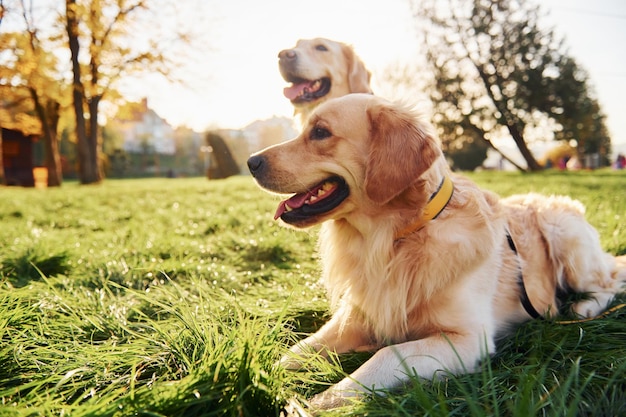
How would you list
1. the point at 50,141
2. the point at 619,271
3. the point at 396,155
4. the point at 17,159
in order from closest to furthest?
the point at 396,155
the point at 619,271
the point at 50,141
the point at 17,159

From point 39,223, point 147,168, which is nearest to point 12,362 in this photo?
point 39,223

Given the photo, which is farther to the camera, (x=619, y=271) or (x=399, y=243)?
(x=619, y=271)

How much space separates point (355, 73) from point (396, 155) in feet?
8.43

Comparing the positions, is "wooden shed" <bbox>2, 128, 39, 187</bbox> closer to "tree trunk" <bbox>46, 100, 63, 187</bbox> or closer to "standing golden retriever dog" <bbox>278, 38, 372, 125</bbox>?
"tree trunk" <bbox>46, 100, 63, 187</bbox>

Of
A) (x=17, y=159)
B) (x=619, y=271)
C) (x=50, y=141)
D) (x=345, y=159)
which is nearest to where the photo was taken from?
(x=345, y=159)

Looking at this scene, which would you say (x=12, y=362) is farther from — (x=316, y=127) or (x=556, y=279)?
(x=556, y=279)

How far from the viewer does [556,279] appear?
2.67 metres

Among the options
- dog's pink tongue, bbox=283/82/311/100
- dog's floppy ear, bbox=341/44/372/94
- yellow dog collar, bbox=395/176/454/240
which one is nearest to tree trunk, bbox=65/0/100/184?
dog's pink tongue, bbox=283/82/311/100

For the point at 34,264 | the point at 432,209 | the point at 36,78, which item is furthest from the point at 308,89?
the point at 36,78

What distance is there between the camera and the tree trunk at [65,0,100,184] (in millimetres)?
15789

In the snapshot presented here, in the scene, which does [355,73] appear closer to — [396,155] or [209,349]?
[396,155]

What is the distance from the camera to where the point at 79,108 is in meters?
17.0

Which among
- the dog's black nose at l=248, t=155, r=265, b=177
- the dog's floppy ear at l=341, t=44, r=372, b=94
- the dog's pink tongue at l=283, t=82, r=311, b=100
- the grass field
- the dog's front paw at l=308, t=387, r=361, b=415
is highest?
the dog's floppy ear at l=341, t=44, r=372, b=94

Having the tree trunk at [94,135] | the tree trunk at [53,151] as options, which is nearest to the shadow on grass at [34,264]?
the tree trunk at [94,135]
